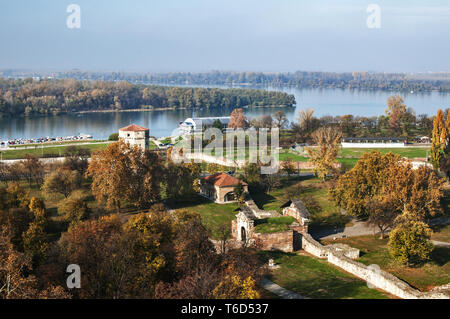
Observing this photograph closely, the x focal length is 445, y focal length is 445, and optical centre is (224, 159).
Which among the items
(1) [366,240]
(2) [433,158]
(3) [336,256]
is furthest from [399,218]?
(2) [433,158]

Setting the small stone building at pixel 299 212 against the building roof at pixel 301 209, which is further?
the building roof at pixel 301 209

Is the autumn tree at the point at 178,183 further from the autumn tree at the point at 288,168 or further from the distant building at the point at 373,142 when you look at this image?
the distant building at the point at 373,142

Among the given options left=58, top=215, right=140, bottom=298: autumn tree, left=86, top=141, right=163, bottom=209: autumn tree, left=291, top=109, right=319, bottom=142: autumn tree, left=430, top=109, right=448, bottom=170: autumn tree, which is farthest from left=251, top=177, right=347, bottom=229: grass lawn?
left=291, top=109, right=319, bottom=142: autumn tree

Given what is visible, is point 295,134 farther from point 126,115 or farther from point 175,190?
point 126,115

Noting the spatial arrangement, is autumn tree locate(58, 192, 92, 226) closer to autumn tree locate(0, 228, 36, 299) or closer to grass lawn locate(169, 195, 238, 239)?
grass lawn locate(169, 195, 238, 239)

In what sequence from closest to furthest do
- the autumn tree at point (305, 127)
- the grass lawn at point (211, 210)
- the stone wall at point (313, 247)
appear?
the stone wall at point (313, 247) → the grass lawn at point (211, 210) → the autumn tree at point (305, 127)

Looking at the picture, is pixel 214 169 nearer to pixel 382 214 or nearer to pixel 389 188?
pixel 389 188

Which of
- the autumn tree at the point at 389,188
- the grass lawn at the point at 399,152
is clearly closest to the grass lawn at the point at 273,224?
the autumn tree at the point at 389,188
